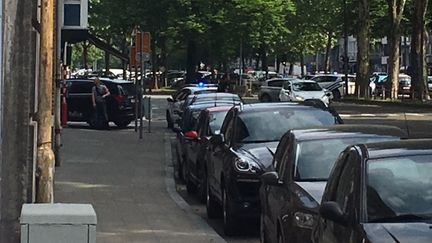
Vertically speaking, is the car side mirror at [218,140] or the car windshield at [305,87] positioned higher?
the car windshield at [305,87]

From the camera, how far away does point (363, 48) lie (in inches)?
2173

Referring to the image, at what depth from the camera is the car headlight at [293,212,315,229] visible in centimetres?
842

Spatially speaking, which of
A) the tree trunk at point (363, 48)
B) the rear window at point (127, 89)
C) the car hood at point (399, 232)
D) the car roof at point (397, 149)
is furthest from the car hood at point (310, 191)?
the tree trunk at point (363, 48)

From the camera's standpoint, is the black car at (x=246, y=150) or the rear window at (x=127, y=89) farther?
the rear window at (x=127, y=89)

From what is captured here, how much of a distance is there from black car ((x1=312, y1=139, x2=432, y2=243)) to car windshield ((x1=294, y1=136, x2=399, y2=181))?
2.24m

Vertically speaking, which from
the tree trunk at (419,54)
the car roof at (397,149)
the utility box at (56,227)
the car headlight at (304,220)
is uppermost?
the tree trunk at (419,54)

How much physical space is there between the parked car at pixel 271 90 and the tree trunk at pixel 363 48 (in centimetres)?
486

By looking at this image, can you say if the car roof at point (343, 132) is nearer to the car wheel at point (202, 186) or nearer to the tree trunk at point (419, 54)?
the car wheel at point (202, 186)

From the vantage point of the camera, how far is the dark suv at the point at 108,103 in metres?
34.0

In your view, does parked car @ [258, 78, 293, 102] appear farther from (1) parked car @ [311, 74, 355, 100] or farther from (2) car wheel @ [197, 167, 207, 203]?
(2) car wheel @ [197, 167, 207, 203]

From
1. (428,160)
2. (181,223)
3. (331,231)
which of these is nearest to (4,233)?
(331,231)

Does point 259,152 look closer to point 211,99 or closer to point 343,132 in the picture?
point 343,132

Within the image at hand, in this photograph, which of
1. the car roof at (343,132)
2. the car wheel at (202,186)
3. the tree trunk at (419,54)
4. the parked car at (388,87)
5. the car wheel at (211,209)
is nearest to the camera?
the car roof at (343,132)

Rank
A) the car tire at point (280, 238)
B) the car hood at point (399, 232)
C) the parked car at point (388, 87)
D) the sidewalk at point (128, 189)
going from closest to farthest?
the car hood at point (399, 232)
the car tire at point (280, 238)
the sidewalk at point (128, 189)
the parked car at point (388, 87)
